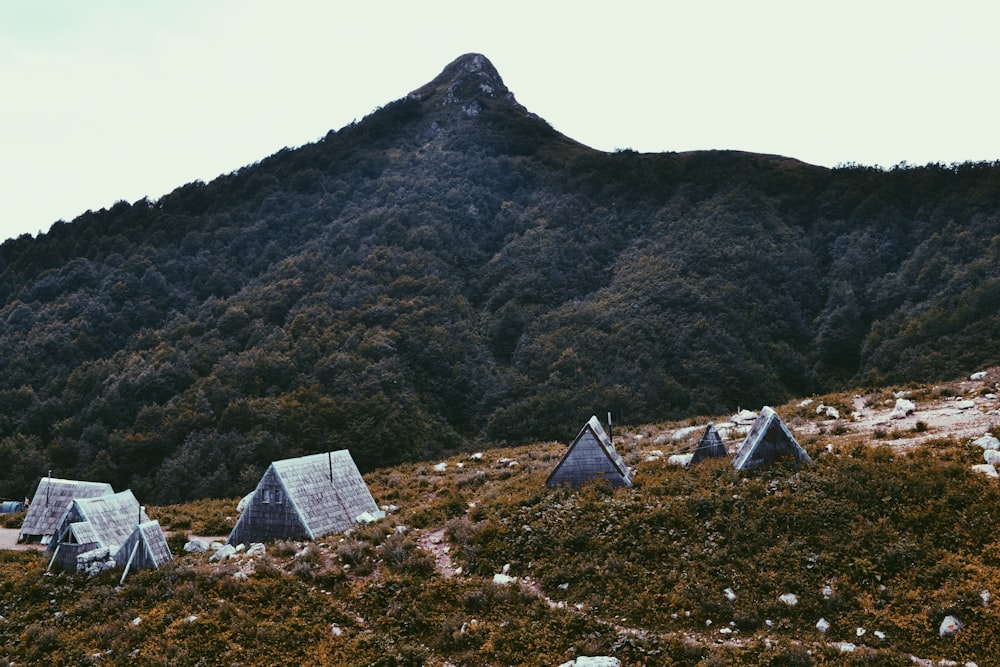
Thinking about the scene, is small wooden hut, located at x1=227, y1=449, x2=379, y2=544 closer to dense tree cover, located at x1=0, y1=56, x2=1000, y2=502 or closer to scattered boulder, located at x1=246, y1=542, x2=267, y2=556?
scattered boulder, located at x1=246, y1=542, x2=267, y2=556

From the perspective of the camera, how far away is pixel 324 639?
17.1 metres

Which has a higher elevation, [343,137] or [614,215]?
[343,137]

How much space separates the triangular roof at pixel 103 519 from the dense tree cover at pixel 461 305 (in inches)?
826

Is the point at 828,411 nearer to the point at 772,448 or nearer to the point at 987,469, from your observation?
the point at 772,448

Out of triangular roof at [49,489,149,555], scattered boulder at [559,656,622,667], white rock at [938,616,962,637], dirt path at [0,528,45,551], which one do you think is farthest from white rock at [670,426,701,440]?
dirt path at [0,528,45,551]

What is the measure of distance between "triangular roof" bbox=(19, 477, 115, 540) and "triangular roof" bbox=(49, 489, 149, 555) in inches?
236

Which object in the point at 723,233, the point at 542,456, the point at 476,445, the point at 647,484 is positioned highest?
the point at 723,233

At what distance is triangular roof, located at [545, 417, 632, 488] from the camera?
2392 centimetres

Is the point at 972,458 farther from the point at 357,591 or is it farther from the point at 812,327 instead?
the point at 812,327

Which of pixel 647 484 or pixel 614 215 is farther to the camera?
pixel 614 215

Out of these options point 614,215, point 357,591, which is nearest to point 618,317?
point 614,215

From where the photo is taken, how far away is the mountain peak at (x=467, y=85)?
130 m

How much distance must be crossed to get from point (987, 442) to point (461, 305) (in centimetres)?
5824

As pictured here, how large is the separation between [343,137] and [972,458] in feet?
371
